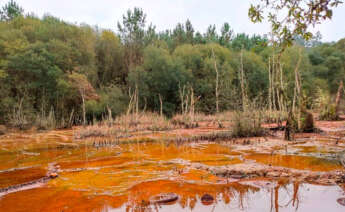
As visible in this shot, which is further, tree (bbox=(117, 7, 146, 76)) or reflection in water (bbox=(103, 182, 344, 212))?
tree (bbox=(117, 7, 146, 76))

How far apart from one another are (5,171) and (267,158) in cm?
489

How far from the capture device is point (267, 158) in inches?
199

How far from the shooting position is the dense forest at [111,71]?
16422mm

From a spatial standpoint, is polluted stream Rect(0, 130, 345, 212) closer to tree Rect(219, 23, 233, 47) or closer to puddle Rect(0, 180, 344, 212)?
puddle Rect(0, 180, 344, 212)

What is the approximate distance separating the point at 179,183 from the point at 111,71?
23195mm

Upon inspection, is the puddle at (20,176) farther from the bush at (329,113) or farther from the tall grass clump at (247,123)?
the bush at (329,113)

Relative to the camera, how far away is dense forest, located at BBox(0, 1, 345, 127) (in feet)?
53.9

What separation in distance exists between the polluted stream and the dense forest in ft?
20.1

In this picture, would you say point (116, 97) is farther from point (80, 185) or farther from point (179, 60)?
point (80, 185)

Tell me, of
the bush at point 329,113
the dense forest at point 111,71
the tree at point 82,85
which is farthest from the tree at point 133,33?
the bush at point 329,113

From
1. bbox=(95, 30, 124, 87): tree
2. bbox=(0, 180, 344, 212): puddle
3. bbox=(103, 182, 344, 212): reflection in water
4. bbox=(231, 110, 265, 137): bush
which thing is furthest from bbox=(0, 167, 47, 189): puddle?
bbox=(95, 30, 124, 87): tree

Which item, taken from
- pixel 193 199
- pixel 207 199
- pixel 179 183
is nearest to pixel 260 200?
pixel 207 199

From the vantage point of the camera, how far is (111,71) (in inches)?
1017

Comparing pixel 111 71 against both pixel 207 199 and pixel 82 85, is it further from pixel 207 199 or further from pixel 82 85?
pixel 207 199
